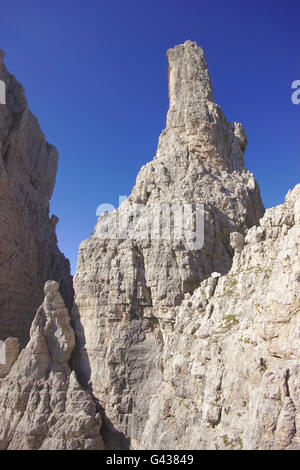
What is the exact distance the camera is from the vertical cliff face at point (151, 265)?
84.1 ft

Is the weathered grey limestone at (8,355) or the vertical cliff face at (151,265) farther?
the weathered grey limestone at (8,355)

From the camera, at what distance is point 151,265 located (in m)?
26.7

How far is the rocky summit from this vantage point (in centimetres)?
1689

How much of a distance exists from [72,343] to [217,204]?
55.7 feet

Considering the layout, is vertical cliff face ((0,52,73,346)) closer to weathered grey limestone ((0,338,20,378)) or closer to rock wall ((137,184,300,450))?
weathered grey limestone ((0,338,20,378))

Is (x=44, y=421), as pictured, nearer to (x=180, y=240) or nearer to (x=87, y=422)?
(x=87, y=422)

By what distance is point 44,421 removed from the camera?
2419 cm

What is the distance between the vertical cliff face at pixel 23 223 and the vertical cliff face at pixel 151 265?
1138cm

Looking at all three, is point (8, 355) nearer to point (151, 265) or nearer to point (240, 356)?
point (151, 265)

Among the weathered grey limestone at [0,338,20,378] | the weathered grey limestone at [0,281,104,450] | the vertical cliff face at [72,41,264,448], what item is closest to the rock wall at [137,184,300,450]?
the vertical cliff face at [72,41,264,448]

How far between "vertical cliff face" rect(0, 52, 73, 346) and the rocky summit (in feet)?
1.16

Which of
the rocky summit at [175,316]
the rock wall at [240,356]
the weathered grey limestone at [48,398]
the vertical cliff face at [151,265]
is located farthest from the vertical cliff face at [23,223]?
the rock wall at [240,356]

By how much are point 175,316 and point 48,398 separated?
11.1 metres

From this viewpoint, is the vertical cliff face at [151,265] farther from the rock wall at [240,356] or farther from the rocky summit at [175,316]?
the rock wall at [240,356]
